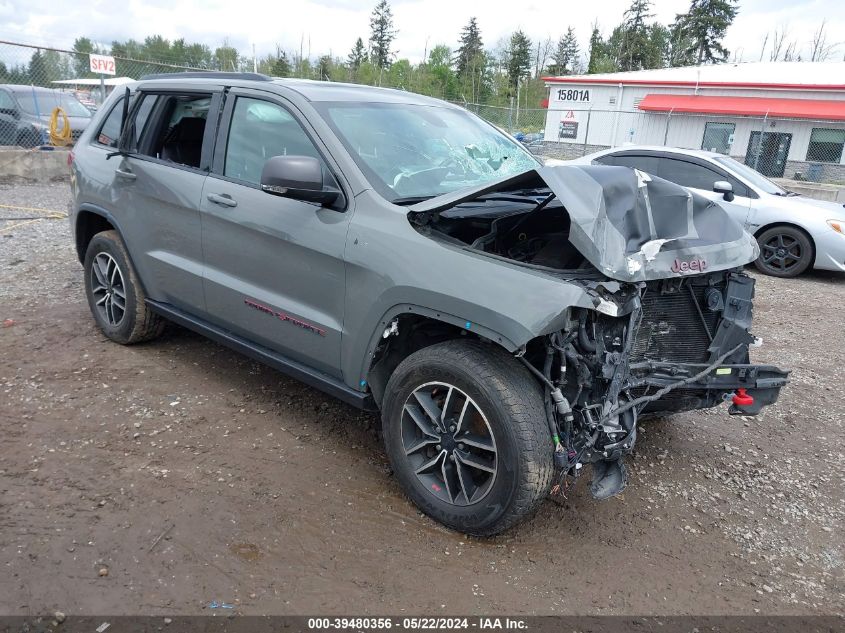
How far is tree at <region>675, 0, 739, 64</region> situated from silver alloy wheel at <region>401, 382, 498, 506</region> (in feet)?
212

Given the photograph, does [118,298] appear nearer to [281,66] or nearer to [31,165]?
[31,165]

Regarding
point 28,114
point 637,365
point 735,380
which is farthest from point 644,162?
point 28,114

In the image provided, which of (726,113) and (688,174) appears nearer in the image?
(688,174)

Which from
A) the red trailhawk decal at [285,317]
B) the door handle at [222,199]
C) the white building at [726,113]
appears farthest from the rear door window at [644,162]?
the white building at [726,113]

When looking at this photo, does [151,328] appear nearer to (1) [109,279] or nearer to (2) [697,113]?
(1) [109,279]

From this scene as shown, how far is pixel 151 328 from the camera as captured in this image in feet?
15.7

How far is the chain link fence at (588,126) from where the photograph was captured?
1463 centimetres

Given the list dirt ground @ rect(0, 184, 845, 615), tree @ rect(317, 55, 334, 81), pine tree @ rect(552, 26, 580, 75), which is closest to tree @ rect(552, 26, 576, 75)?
pine tree @ rect(552, 26, 580, 75)

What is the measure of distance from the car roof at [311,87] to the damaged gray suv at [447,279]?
0.03 m

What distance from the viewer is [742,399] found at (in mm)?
3275

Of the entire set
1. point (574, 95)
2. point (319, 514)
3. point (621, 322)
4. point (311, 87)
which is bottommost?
point (319, 514)

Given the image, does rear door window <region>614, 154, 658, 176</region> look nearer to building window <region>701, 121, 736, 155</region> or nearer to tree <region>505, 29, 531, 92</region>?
building window <region>701, 121, 736, 155</region>

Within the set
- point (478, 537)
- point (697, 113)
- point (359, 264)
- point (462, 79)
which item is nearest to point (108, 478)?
point (359, 264)

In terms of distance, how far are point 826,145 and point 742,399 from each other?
87.3 ft
